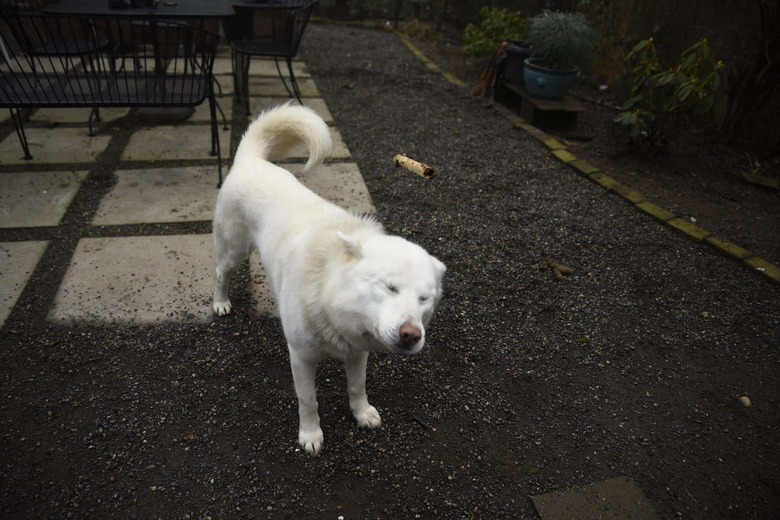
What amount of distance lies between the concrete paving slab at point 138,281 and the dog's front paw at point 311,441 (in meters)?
0.97

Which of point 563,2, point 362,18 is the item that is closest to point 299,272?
point 563,2

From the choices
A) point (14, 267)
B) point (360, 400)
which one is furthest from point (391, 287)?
point (14, 267)

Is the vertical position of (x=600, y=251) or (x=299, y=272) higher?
(x=299, y=272)

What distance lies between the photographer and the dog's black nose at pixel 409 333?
136 cm

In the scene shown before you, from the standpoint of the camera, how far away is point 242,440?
2000mm

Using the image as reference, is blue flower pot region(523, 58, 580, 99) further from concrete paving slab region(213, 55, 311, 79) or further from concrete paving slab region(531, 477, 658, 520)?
concrete paving slab region(531, 477, 658, 520)

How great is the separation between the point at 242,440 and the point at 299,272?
2.85 feet

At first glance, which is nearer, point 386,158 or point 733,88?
point 386,158

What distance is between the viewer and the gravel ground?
6.02ft

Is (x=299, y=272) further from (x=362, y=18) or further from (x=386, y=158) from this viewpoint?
(x=362, y=18)

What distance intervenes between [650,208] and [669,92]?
149 centimetres

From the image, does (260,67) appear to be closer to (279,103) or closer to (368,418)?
(279,103)

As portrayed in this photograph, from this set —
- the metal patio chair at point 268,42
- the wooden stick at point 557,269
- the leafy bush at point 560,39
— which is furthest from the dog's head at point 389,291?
the leafy bush at point 560,39

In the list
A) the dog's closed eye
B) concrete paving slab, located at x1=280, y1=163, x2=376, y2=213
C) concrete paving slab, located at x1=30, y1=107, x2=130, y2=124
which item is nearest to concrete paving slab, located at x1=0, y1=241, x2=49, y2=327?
concrete paving slab, located at x1=280, y1=163, x2=376, y2=213
